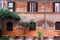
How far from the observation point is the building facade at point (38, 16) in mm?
25453

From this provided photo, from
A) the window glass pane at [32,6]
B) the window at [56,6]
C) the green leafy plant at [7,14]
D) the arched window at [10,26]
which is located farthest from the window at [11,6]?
the window at [56,6]

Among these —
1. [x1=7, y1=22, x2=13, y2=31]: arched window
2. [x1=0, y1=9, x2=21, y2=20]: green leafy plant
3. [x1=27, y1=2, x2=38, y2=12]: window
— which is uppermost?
[x1=27, y1=2, x2=38, y2=12]: window

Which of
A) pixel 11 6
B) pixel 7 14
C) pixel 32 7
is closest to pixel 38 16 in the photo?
pixel 32 7

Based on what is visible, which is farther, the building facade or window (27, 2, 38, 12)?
window (27, 2, 38, 12)

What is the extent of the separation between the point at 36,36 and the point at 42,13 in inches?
96.5

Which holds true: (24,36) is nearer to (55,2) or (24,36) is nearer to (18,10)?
(18,10)

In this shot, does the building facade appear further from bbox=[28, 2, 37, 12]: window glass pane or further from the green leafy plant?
the green leafy plant

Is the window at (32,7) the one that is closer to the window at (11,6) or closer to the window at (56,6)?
the window at (11,6)

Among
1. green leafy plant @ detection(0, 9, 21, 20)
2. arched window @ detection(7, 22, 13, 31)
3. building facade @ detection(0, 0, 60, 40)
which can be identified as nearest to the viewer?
green leafy plant @ detection(0, 9, 21, 20)

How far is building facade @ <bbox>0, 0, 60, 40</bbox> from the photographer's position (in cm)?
2545

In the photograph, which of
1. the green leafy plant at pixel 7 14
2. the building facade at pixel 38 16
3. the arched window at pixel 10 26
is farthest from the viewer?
the arched window at pixel 10 26

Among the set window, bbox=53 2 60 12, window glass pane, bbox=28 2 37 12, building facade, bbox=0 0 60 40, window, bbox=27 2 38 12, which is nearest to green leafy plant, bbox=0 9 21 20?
building facade, bbox=0 0 60 40

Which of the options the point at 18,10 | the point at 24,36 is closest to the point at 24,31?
the point at 24,36

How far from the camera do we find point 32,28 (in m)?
25.6
